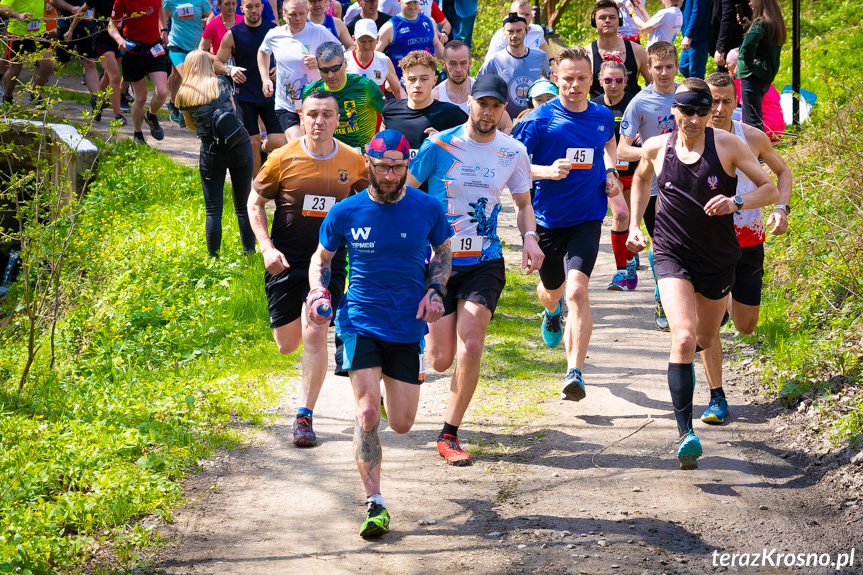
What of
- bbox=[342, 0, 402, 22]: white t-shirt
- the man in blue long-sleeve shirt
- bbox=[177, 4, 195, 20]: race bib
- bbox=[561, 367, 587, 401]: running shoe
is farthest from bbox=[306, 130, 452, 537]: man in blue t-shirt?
the man in blue long-sleeve shirt

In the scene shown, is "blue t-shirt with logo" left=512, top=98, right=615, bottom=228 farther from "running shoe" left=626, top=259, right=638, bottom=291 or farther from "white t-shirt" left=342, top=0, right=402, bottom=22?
"white t-shirt" left=342, top=0, right=402, bottom=22

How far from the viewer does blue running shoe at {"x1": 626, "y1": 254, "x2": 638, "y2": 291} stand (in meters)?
9.31

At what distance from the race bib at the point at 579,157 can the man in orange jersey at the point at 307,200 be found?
5.53ft

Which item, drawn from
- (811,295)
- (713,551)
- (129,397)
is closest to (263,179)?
(129,397)

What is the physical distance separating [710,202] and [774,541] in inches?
77.9

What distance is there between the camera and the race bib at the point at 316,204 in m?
6.19

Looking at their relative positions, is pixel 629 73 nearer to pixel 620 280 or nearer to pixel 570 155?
pixel 620 280

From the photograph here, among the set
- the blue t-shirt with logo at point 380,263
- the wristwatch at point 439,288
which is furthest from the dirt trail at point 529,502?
the wristwatch at point 439,288

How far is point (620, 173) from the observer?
Result: 8.80m

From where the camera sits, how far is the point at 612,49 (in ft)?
29.9

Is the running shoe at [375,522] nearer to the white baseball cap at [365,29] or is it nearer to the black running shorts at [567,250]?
the black running shorts at [567,250]

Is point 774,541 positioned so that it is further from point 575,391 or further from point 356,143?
point 356,143

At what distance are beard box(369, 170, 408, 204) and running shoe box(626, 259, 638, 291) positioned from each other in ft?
15.9

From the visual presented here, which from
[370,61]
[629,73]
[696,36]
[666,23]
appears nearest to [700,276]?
[629,73]
